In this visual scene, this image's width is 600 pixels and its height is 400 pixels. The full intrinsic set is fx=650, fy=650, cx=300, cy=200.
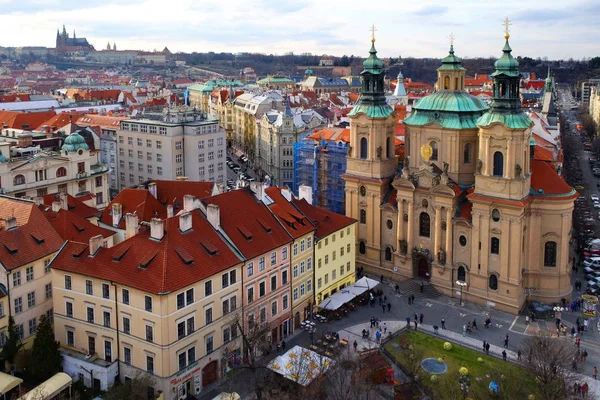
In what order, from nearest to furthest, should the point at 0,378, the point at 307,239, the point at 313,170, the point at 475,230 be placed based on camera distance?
1. the point at 0,378
2. the point at 307,239
3. the point at 475,230
4. the point at 313,170

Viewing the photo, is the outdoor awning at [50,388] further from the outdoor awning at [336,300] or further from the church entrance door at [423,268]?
the church entrance door at [423,268]

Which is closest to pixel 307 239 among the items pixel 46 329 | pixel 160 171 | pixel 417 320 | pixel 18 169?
pixel 417 320

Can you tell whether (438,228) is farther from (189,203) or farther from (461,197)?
(189,203)

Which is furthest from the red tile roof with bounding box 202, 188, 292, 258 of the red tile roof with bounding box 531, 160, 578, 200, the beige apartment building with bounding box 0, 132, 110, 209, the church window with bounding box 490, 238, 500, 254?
the beige apartment building with bounding box 0, 132, 110, 209

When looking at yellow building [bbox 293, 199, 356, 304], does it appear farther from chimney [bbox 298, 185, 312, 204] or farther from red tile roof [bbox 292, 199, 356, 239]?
chimney [bbox 298, 185, 312, 204]

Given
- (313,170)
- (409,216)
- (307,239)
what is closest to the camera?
(307,239)

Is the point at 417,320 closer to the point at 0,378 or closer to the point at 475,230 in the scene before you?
the point at 475,230
